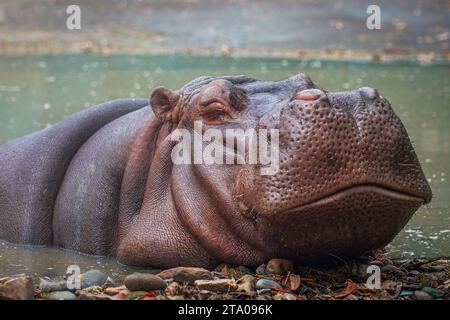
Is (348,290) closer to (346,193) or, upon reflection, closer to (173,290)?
(346,193)

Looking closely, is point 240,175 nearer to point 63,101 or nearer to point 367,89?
point 367,89

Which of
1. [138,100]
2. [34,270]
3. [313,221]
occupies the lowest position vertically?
[34,270]

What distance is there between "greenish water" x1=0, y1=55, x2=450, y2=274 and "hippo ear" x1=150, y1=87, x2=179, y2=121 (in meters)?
1.64

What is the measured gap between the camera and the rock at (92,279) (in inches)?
164

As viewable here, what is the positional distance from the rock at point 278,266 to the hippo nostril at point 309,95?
2.42 feet

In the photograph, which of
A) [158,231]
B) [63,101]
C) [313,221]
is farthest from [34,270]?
[63,101]

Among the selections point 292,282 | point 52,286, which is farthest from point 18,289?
point 292,282

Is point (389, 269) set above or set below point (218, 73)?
below

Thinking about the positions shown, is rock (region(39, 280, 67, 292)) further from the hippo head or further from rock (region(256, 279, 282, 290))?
rock (region(256, 279, 282, 290))

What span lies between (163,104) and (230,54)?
8627mm

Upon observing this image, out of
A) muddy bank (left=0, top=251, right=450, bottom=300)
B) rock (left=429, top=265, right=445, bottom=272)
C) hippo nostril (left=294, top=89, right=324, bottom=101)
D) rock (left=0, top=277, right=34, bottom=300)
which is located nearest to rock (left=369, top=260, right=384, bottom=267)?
muddy bank (left=0, top=251, right=450, bottom=300)

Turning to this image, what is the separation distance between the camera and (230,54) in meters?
13.0

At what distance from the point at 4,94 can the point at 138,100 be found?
5.48 m
